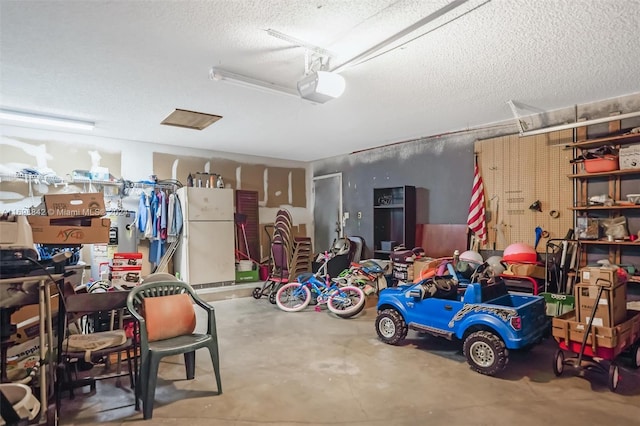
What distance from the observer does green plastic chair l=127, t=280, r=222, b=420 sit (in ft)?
8.20

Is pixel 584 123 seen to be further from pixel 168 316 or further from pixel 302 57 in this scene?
pixel 168 316

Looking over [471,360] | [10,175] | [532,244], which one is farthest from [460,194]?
[10,175]

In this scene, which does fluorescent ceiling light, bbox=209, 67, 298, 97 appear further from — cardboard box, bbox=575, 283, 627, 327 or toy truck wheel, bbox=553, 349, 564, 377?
toy truck wheel, bbox=553, 349, 564, 377

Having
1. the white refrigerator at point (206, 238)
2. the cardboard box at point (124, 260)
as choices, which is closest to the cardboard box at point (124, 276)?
the cardboard box at point (124, 260)

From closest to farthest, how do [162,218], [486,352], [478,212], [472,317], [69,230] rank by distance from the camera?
[69,230] → [486,352] → [472,317] → [478,212] → [162,218]

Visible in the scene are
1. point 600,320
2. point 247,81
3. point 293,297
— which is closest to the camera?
point 600,320

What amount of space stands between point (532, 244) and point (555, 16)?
3.18 meters

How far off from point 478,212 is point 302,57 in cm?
353

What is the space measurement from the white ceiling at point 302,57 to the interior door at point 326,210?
111 inches

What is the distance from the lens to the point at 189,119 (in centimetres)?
496

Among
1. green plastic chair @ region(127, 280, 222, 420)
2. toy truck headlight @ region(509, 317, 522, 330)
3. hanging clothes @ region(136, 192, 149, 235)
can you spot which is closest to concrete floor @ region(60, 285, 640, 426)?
green plastic chair @ region(127, 280, 222, 420)

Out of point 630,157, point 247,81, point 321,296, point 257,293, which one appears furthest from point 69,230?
point 630,157

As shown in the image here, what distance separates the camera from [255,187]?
7.64 meters

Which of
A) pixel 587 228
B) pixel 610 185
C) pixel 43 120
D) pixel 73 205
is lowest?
pixel 587 228
